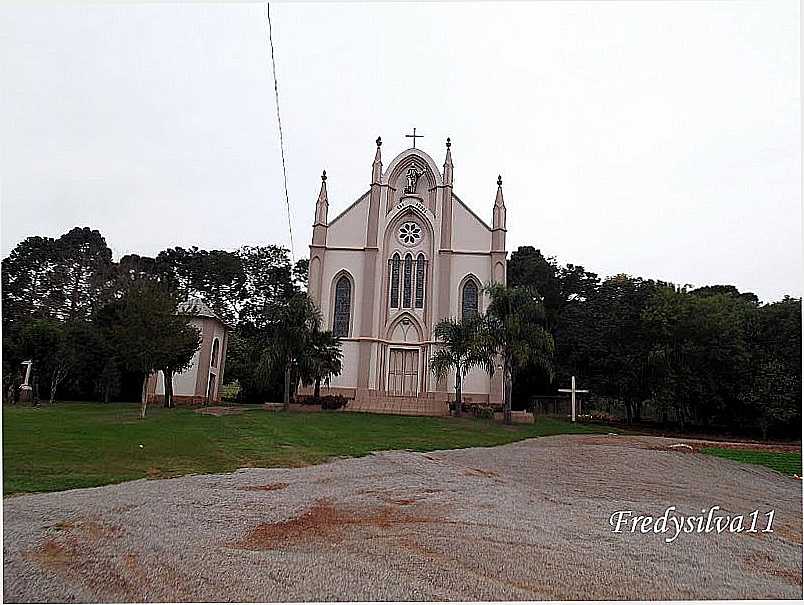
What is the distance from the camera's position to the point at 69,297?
23.0m

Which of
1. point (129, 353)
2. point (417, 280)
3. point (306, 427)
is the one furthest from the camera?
point (417, 280)

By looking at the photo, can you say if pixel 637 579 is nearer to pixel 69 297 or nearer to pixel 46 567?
pixel 46 567

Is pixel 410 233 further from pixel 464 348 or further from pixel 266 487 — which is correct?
pixel 266 487

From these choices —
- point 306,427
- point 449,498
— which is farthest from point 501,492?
point 306,427

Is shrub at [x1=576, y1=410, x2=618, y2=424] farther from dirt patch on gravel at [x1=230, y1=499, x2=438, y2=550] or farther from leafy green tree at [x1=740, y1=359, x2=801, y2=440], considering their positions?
dirt patch on gravel at [x1=230, y1=499, x2=438, y2=550]

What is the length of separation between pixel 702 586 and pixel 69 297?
75.5 ft

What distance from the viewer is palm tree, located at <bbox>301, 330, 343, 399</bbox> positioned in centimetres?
1930

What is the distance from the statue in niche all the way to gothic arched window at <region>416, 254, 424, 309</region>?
306cm

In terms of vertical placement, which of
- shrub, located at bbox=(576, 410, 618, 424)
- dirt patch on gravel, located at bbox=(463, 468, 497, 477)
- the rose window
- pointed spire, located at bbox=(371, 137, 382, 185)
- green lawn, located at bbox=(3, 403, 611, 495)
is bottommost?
dirt patch on gravel, located at bbox=(463, 468, 497, 477)

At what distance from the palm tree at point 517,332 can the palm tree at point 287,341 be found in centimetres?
545

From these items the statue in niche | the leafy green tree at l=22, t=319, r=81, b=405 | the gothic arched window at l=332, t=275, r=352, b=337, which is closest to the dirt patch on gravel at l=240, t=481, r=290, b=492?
the leafy green tree at l=22, t=319, r=81, b=405

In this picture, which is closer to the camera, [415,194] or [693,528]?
[693,528]

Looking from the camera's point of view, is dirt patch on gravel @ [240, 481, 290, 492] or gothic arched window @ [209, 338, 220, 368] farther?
gothic arched window @ [209, 338, 220, 368]

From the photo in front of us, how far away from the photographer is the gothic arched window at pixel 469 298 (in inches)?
947
